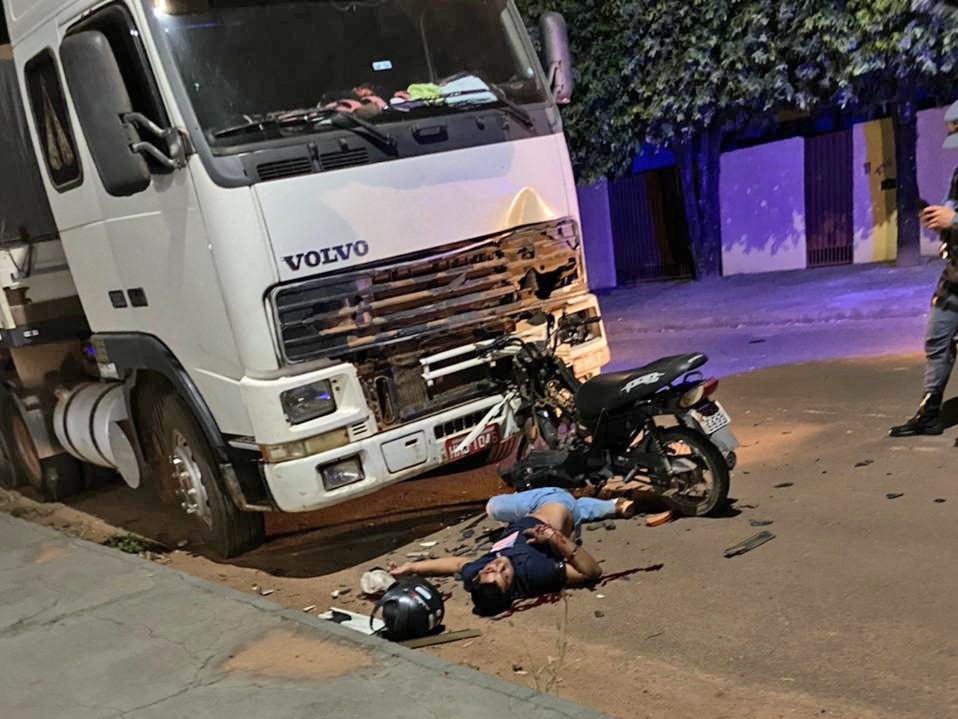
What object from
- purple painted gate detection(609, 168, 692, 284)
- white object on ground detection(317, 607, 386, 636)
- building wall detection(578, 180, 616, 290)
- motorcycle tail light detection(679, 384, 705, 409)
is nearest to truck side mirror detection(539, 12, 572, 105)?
motorcycle tail light detection(679, 384, 705, 409)

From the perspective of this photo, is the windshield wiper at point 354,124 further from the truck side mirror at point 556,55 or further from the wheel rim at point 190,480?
the wheel rim at point 190,480

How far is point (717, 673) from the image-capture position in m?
3.47

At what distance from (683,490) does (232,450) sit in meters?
2.54

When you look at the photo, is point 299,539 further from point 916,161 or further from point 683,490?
point 916,161

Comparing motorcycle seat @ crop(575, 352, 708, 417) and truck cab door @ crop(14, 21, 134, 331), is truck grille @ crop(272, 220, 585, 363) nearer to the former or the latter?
motorcycle seat @ crop(575, 352, 708, 417)

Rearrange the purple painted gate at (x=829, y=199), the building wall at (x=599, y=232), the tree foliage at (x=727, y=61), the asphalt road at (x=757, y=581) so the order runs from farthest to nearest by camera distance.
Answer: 1. the building wall at (x=599, y=232)
2. the purple painted gate at (x=829, y=199)
3. the tree foliage at (x=727, y=61)
4. the asphalt road at (x=757, y=581)

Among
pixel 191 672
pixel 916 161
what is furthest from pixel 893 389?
pixel 916 161

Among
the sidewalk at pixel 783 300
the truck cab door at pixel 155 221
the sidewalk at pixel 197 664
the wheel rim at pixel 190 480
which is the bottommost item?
the sidewalk at pixel 783 300

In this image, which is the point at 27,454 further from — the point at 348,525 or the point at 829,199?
the point at 829,199

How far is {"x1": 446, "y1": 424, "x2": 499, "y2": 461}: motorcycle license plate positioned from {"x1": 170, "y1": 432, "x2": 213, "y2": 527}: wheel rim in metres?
1.58

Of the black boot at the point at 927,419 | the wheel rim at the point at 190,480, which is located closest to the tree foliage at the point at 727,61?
the black boot at the point at 927,419

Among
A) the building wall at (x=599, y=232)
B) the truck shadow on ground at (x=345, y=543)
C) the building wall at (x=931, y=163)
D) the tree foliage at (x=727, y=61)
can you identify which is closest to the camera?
the truck shadow on ground at (x=345, y=543)

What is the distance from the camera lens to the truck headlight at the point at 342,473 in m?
4.81

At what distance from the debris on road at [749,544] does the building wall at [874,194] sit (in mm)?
11368
